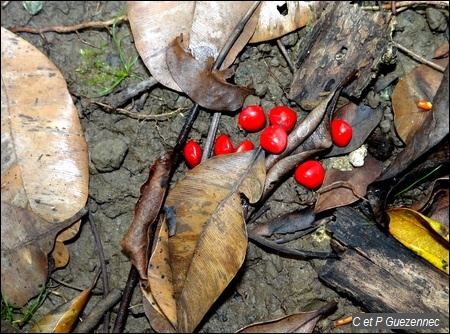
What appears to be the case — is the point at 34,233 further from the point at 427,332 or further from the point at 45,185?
the point at 427,332

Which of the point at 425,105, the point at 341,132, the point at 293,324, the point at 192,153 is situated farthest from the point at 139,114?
the point at 425,105

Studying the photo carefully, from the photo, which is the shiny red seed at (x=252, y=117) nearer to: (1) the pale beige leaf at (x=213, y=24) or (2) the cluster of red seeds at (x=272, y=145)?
(2) the cluster of red seeds at (x=272, y=145)

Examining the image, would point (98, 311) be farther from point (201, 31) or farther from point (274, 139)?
point (201, 31)

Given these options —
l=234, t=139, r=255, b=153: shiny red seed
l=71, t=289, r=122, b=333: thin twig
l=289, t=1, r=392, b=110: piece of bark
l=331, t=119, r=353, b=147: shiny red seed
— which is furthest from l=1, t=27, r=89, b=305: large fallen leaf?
l=331, t=119, r=353, b=147: shiny red seed

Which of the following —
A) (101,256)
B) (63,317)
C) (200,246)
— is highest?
(200,246)

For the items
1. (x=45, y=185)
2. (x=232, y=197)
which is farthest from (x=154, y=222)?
(x=45, y=185)

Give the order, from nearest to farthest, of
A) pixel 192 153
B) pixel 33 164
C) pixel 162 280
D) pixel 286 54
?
1. pixel 162 280
2. pixel 33 164
3. pixel 192 153
4. pixel 286 54
